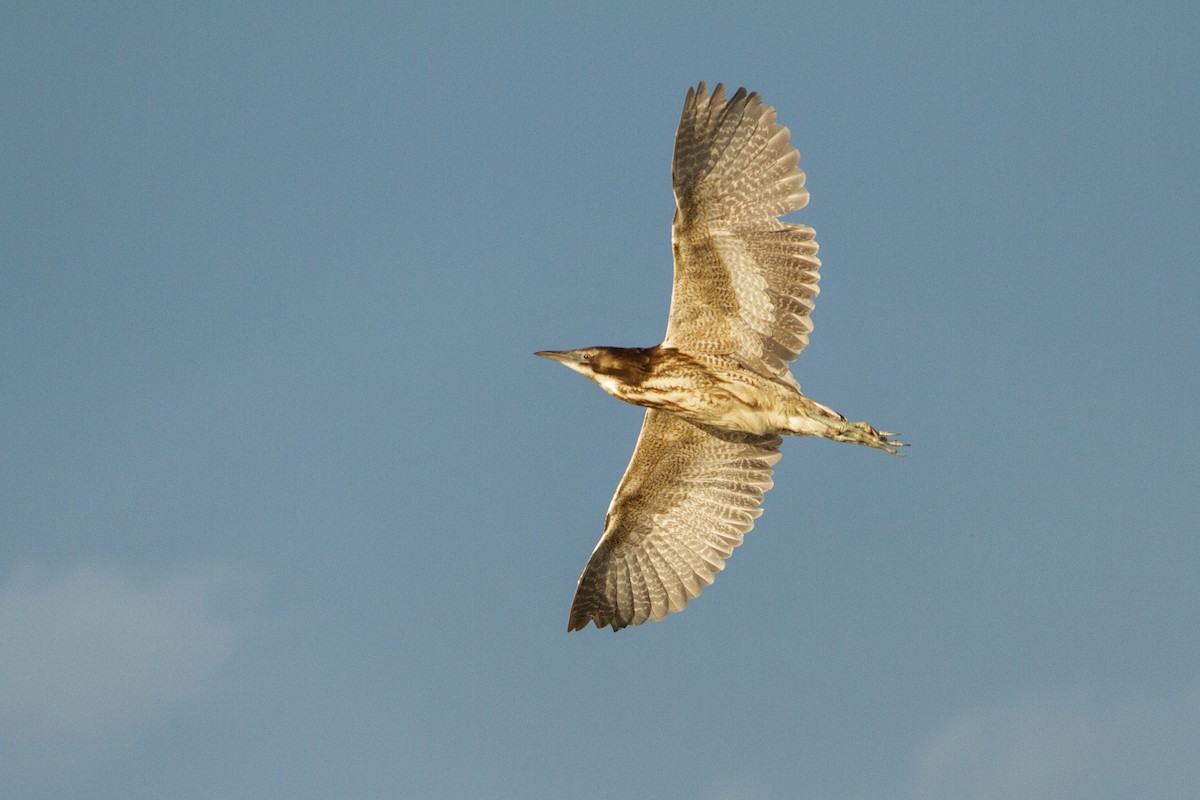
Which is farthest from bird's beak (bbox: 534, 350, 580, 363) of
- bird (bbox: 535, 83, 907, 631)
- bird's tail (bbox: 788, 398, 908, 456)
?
bird's tail (bbox: 788, 398, 908, 456)

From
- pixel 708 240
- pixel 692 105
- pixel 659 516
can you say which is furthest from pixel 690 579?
pixel 692 105

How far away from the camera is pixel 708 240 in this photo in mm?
15188

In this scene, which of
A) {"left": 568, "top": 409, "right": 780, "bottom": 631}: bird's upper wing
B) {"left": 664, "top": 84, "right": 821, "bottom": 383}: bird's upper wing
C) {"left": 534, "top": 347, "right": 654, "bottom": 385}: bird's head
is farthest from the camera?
{"left": 568, "top": 409, "right": 780, "bottom": 631}: bird's upper wing

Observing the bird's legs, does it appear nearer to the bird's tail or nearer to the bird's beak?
the bird's tail

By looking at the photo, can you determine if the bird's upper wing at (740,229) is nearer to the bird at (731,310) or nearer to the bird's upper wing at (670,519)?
the bird at (731,310)

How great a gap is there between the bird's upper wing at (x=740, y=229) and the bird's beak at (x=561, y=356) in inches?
44.4

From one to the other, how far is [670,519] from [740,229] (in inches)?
148

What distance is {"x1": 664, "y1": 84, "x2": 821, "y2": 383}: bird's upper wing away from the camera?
15.1 metres

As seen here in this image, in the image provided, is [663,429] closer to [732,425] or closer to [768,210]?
[732,425]

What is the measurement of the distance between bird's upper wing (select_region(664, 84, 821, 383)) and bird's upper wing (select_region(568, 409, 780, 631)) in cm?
156

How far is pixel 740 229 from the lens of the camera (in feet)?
49.9

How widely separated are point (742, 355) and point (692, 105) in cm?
261

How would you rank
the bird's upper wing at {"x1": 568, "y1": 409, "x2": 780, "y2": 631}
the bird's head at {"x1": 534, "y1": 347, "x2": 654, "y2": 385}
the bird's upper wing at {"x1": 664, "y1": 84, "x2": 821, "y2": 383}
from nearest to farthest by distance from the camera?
the bird's upper wing at {"x1": 664, "y1": 84, "x2": 821, "y2": 383} < the bird's head at {"x1": 534, "y1": 347, "x2": 654, "y2": 385} < the bird's upper wing at {"x1": 568, "y1": 409, "x2": 780, "y2": 631}

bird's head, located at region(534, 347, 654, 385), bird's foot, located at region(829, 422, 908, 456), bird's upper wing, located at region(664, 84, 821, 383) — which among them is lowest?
bird's foot, located at region(829, 422, 908, 456)
